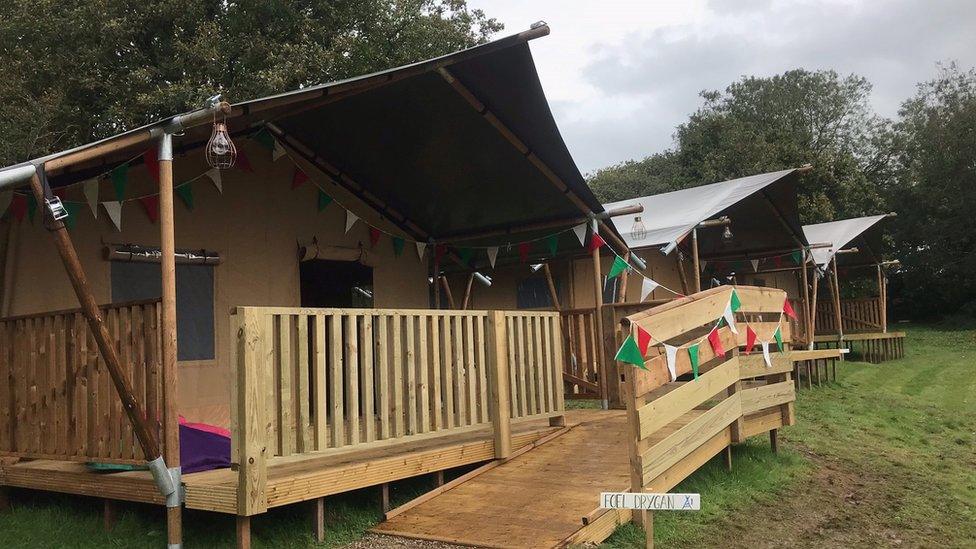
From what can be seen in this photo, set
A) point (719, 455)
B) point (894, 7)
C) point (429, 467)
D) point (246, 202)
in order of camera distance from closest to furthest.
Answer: point (429, 467), point (719, 455), point (246, 202), point (894, 7)

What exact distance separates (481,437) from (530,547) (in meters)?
1.98

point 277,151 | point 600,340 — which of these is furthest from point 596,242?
point 277,151

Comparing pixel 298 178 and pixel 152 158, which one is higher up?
pixel 298 178

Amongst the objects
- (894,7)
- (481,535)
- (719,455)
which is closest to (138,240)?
Result: (481,535)

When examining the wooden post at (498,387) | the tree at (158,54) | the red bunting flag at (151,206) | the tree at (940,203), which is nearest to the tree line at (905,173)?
the tree at (940,203)

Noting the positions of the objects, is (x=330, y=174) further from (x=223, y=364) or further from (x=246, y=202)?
(x=223, y=364)

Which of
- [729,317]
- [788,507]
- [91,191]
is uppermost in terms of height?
[91,191]

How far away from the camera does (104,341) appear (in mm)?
4180

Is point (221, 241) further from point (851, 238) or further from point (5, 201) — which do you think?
point (851, 238)

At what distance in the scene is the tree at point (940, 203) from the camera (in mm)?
25234

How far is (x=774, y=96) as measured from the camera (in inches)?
1398

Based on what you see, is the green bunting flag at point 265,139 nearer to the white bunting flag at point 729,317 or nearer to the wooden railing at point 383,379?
the wooden railing at point 383,379

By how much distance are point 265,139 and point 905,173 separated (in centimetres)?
2882

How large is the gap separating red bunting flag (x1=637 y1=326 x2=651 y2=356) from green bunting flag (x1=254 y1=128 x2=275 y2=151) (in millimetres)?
4601
